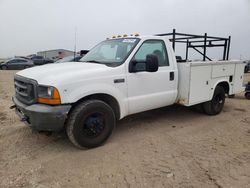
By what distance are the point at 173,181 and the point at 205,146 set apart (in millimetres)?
1270

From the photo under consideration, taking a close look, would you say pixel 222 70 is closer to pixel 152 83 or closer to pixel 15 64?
pixel 152 83

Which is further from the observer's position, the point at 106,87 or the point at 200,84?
the point at 200,84

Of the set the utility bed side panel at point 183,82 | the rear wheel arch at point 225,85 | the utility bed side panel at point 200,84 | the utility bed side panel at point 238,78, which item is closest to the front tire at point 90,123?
the utility bed side panel at point 183,82

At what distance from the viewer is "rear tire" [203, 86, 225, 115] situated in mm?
5242

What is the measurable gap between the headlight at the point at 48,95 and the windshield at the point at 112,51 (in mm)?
1148

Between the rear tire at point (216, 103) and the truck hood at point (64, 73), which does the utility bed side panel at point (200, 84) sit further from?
the truck hood at point (64, 73)

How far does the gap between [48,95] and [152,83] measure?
1.97 metres

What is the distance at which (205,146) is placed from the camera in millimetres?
3602

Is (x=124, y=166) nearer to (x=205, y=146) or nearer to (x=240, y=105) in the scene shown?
(x=205, y=146)

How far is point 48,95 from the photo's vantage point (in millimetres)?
2941

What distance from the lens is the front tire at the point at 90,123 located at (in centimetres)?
315

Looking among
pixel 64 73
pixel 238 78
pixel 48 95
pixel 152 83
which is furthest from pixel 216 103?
pixel 48 95

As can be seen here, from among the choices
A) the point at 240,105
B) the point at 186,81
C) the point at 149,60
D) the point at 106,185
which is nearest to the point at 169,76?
the point at 186,81

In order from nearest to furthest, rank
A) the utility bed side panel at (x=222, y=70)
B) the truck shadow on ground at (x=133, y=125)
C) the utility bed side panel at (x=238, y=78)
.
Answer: the truck shadow on ground at (x=133, y=125) < the utility bed side panel at (x=222, y=70) < the utility bed side panel at (x=238, y=78)
